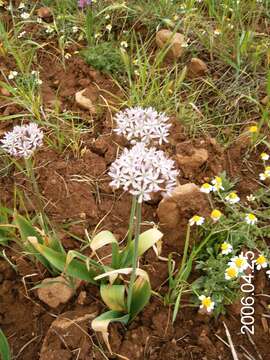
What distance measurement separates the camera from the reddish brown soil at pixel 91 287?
4.89ft

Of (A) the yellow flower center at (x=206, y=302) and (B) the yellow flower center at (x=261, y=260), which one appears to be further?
(B) the yellow flower center at (x=261, y=260)

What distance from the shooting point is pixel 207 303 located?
1.51 metres

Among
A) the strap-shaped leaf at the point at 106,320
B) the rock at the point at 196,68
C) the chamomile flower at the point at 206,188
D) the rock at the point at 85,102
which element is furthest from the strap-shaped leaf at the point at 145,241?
the rock at the point at 196,68

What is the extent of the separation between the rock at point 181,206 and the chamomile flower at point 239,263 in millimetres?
241

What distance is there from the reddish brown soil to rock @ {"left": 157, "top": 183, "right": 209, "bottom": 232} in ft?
0.16

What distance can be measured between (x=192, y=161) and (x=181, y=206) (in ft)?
0.96

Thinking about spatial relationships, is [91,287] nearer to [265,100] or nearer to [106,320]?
[106,320]

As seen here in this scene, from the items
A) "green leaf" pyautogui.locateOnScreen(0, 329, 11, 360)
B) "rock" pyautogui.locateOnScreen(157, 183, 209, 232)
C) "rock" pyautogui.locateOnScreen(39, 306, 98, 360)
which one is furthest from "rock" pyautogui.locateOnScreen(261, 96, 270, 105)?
"green leaf" pyautogui.locateOnScreen(0, 329, 11, 360)

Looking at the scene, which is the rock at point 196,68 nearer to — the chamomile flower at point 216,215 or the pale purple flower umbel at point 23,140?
the chamomile flower at point 216,215

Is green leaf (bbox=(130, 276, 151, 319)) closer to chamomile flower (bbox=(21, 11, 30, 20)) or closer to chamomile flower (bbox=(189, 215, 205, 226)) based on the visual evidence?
chamomile flower (bbox=(189, 215, 205, 226))

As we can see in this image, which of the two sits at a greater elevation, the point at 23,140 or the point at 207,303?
the point at 23,140

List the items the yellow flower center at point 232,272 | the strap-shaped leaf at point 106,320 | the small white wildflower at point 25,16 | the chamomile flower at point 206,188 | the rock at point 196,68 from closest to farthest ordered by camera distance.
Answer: the strap-shaped leaf at point 106,320, the yellow flower center at point 232,272, the chamomile flower at point 206,188, the rock at point 196,68, the small white wildflower at point 25,16

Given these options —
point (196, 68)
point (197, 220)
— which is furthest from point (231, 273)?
point (196, 68)

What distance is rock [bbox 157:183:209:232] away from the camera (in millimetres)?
1728
